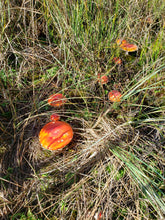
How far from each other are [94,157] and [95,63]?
3.09 feet

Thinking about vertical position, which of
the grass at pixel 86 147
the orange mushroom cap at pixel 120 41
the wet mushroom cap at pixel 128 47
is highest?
the orange mushroom cap at pixel 120 41

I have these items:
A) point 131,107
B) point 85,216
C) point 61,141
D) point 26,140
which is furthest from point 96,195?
point 131,107

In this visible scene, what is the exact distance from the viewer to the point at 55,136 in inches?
56.9

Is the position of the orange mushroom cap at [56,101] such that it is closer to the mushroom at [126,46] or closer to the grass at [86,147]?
the grass at [86,147]

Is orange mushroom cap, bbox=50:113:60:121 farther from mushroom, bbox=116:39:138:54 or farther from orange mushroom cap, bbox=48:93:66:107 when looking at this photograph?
mushroom, bbox=116:39:138:54

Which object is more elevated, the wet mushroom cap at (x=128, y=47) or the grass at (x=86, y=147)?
the wet mushroom cap at (x=128, y=47)

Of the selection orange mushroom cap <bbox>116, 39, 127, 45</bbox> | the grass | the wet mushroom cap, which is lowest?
→ the grass

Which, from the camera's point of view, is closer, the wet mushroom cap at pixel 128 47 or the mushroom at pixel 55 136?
the mushroom at pixel 55 136

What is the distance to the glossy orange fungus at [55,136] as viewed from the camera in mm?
1438

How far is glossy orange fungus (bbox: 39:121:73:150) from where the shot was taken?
1.44m

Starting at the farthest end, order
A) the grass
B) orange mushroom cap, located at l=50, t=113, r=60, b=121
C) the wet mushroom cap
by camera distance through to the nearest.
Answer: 1. the wet mushroom cap
2. orange mushroom cap, located at l=50, t=113, r=60, b=121
3. the grass

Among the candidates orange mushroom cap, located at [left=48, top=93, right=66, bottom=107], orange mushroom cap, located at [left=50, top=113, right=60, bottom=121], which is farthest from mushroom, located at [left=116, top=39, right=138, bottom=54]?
orange mushroom cap, located at [left=50, top=113, right=60, bottom=121]

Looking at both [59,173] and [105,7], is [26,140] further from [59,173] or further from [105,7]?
[105,7]

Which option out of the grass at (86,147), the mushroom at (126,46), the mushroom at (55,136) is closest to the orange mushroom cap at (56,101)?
the grass at (86,147)
